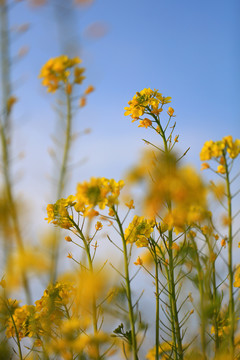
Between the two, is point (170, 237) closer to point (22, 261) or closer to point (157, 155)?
point (157, 155)

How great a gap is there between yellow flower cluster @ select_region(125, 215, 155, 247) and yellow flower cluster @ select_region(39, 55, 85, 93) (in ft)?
2.02

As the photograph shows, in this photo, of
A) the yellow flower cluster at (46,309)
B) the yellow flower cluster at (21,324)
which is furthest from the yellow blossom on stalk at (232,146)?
the yellow flower cluster at (21,324)

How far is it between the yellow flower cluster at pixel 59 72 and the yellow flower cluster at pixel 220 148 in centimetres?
58

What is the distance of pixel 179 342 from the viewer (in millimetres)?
1560

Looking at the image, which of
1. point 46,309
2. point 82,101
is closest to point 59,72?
point 82,101

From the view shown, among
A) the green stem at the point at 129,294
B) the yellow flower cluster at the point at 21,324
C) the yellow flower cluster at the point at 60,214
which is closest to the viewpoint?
the green stem at the point at 129,294

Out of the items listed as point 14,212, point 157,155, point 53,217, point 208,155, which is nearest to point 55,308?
point 53,217

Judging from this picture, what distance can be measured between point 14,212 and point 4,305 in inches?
21.3

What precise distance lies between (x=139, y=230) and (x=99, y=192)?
0.30 m

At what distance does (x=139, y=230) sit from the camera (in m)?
1.60

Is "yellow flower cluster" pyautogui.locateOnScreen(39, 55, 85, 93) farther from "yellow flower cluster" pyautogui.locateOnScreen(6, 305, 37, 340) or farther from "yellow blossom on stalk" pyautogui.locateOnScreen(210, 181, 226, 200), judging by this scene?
"yellow flower cluster" pyautogui.locateOnScreen(6, 305, 37, 340)

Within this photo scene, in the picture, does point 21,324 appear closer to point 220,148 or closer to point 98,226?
point 98,226

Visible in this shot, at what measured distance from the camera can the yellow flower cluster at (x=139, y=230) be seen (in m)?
1.57

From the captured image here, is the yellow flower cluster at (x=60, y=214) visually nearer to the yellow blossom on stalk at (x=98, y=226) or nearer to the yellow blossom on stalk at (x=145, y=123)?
the yellow blossom on stalk at (x=98, y=226)
